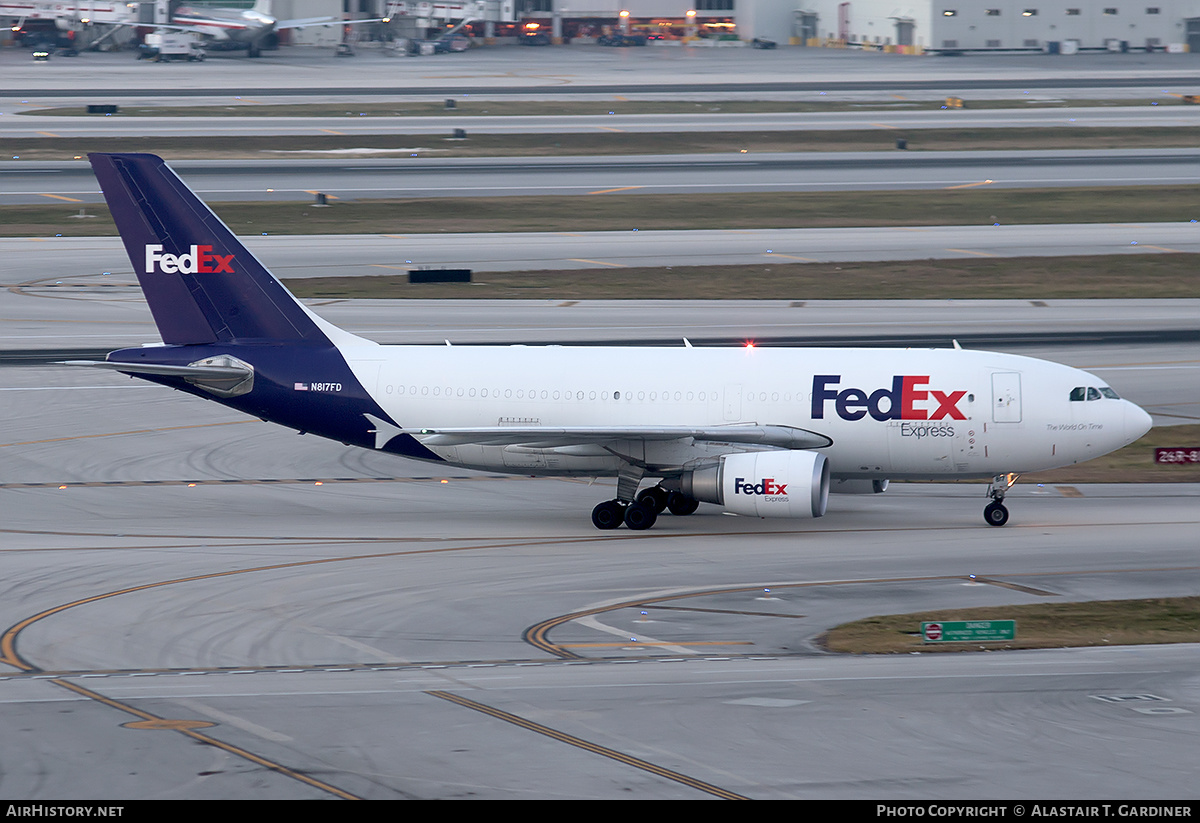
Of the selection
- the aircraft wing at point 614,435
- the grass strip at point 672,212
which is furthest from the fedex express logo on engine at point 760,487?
the grass strip at point 672,212

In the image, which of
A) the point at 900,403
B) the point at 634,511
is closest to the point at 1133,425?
the point at 900,403

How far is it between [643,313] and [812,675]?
131 feet

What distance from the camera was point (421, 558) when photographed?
33094mm

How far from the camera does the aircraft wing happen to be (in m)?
35.2

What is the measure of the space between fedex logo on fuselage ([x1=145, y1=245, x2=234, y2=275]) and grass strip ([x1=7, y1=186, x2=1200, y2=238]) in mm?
44665

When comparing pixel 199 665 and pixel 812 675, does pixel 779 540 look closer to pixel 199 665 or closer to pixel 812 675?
pixel 812 675

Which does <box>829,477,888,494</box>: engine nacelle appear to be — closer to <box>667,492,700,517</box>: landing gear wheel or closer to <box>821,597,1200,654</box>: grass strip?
<box>667,492,700,517</box>: landing gear wheel

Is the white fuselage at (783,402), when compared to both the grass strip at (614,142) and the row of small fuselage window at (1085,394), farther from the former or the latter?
the grass strip at (614,142)

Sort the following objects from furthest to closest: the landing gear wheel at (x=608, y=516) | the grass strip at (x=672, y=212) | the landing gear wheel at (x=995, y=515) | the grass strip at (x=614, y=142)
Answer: the grass strip at (x=614, y=142) < the grass strip at (x=672, y=212) < the landing gear wheel at (x=608, y=516) < the landing gear wheel at (x=995, y=515)

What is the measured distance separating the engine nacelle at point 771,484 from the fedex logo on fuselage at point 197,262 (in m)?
13.9

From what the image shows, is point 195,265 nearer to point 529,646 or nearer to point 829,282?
point 529,646

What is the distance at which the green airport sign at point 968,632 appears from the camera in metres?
26.5

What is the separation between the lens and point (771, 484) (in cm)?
3425

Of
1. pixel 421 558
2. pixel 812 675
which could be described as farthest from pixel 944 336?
pixel 812 675
